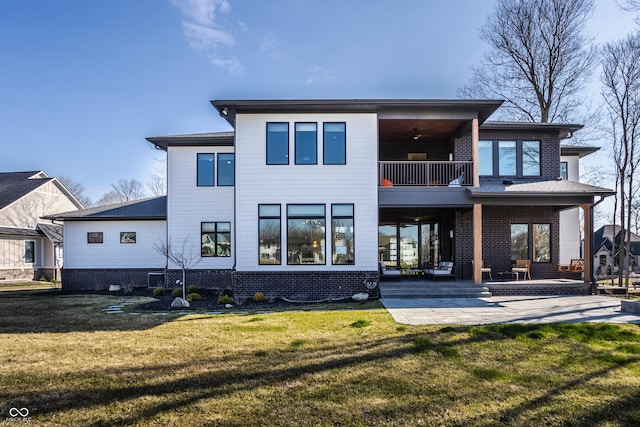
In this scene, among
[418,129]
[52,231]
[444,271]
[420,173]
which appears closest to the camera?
[444,271]

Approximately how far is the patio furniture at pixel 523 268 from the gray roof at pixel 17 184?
2647 centimetres

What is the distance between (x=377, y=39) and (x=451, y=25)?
305cm

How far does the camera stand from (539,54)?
2312 centimetres

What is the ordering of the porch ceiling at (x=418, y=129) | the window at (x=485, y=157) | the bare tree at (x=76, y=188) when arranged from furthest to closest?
the bare tree at (x=76, y=188) → the window at (x=485, y=157) → the porch ceiling at (x=418, y=129)

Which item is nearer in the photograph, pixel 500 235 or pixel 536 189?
pixel 536 189

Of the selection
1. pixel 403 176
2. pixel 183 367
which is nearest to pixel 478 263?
pixel 403 176

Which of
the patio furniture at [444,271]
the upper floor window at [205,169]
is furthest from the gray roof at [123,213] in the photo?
the patio furniture at [444,271]

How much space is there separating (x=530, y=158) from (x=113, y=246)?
1729cm

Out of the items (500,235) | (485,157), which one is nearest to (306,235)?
(500,235)

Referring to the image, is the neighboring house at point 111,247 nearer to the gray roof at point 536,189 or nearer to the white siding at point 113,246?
the white siding at point 113,246

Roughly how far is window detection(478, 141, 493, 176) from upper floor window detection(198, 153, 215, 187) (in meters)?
10.3

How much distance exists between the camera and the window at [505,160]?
48.8ft

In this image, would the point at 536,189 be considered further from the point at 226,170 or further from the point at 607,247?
the point at 607,247

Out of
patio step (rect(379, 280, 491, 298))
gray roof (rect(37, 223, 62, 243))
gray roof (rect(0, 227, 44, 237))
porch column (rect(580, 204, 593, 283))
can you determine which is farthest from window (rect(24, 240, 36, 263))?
porch column (rect(580, 204, 593, 283))
